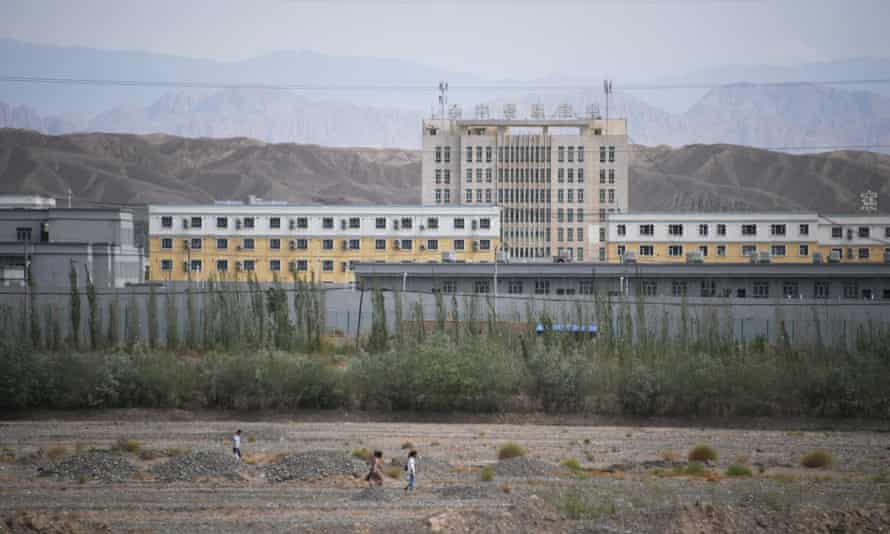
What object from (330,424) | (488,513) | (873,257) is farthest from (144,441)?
(873,257)

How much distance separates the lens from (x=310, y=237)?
84.8m

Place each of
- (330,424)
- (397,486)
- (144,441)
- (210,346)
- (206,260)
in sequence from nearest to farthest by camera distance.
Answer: (397,486)
(144,441)
(330,424)
(210,346)
(206,260)

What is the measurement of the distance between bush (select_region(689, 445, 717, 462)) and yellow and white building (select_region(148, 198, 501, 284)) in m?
48.3

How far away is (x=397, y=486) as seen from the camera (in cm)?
3203

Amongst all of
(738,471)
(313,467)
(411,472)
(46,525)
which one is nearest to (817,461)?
(738,471)

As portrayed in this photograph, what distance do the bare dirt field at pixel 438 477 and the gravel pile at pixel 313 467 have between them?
7cm

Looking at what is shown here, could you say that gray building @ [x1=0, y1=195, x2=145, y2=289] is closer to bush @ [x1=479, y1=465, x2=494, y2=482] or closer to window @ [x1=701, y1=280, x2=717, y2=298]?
window @ [x1=701, y1=280, x2=717, y2=298]

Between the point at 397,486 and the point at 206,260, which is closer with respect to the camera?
the point at 397,486

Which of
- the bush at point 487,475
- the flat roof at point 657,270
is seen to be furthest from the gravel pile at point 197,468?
the flat roof at point 657,270

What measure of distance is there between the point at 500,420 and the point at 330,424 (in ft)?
23.4

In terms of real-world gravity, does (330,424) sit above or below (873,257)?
below

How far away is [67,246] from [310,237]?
20230mm

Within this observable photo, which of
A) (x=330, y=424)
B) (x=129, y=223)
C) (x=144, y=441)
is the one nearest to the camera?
(x=144, y=441)

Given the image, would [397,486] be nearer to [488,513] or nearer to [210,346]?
[488,513]
